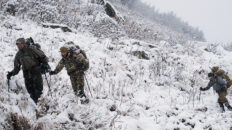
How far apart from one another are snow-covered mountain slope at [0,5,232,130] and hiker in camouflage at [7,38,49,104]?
22 centimetres

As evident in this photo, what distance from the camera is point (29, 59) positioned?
430cm

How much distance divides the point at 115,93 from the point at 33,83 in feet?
7.48

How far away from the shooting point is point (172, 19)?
62.3m

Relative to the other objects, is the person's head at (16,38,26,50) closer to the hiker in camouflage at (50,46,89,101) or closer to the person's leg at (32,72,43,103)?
the person's leg at (32,72,43,103)

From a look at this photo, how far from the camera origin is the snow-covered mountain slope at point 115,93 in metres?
3.75

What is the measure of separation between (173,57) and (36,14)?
23.8 feet

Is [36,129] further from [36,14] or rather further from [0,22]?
[36,14]

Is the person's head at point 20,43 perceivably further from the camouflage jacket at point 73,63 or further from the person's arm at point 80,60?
the person's arm at point 80,60

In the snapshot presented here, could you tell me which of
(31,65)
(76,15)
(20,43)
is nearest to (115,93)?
(31,65)

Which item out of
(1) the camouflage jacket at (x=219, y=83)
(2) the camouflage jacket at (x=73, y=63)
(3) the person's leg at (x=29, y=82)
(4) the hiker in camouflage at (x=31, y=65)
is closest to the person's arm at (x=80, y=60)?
(2) the camouflage jacket at (x=73, y=63)

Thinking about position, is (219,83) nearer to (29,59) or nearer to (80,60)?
(80,60)

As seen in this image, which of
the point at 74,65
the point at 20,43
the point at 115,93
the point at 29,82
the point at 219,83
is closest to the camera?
the point at 20,43

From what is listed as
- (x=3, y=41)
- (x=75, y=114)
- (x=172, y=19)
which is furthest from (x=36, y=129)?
(x=172, y=19)

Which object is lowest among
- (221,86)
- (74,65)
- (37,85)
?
(221,86)
